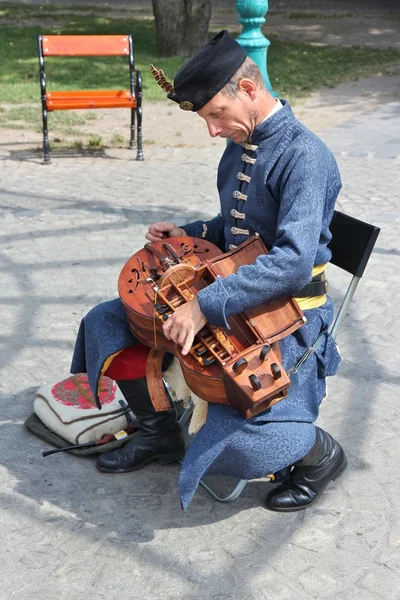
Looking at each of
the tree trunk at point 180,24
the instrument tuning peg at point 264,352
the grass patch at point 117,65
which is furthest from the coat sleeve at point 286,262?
the tree trunk at point 180,24

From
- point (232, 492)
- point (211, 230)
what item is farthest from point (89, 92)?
point (232, 492)

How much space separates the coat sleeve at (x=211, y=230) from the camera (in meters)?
3.50

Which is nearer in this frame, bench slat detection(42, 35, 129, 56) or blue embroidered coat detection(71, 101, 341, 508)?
blue embroidered coat detection(71, 101, 341, 508)

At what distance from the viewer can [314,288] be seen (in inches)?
125

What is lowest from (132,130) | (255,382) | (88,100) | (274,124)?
(132,130)

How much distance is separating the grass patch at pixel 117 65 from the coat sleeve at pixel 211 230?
21.7 ft

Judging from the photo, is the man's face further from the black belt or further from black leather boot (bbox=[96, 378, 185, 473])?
black leather boot (bbox=[96, 378, 185, 473])

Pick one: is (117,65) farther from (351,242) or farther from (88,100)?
(351,242)

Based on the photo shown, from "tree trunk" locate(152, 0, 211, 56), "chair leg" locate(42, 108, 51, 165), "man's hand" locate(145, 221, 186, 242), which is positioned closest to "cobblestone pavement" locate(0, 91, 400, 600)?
"man's hand" locate(145, 221, 186, 242)

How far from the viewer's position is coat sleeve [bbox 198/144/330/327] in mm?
2787

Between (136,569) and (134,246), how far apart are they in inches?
134

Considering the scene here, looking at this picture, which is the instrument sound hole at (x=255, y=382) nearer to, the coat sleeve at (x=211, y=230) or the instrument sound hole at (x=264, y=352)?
the instrument sound hole at (x=264, y=352)

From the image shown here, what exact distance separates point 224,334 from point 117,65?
38.3 feet

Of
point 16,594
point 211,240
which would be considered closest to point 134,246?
point 211,240
